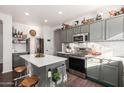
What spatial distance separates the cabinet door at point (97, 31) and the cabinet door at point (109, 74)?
89cm

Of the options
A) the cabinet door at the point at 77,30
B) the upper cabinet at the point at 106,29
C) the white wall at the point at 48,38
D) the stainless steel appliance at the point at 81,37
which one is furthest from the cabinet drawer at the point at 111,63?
the white wall at the point at 48,38

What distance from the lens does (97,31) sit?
3053mm

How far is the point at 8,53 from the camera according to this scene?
12.6ft

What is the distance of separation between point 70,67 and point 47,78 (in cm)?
197

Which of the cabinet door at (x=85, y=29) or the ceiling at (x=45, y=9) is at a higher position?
the ceiling at (x=45, y=9)

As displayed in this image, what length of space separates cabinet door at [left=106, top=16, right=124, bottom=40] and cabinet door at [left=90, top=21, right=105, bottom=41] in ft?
0.51

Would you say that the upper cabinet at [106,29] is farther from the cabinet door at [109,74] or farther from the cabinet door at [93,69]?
the cabinet door at [109,74]

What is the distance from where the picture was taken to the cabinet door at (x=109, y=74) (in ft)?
7.78

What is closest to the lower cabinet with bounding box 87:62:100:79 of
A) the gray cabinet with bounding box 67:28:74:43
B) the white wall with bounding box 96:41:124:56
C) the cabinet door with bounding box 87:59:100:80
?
the cabinet door with bounding box 87:59:100:80

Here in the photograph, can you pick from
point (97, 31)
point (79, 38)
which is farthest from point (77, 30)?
point (97, 31)

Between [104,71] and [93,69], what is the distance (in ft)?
1.21

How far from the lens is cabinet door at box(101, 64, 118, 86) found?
2.37 meters
